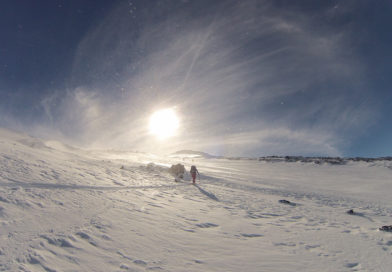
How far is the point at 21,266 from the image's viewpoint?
3.14 meters

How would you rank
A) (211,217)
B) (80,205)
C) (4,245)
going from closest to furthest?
(4,245), (80,205), (211,217)

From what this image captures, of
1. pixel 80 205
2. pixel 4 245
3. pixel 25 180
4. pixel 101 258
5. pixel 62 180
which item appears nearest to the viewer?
pixel 4 245

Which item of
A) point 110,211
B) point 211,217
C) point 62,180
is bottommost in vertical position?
point 211,217

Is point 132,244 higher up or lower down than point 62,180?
lower down

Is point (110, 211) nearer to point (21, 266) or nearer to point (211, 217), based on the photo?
point (21, 266)

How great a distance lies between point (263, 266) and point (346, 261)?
86.6 inches

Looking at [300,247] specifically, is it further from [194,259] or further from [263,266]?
[194,259]

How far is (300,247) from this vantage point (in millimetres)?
5418

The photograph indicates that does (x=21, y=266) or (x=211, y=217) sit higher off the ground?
(x=21, y=266)

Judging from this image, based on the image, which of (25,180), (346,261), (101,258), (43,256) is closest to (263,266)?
(346,261)

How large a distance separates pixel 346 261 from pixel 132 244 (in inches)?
201

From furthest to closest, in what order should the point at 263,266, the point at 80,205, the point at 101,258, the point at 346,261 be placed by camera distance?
the point at 80,205
the point at 346,261
the point at 263,266
the point at 101,258

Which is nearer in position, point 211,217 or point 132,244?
Answer: point 132,244

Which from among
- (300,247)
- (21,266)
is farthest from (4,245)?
(300,247)
